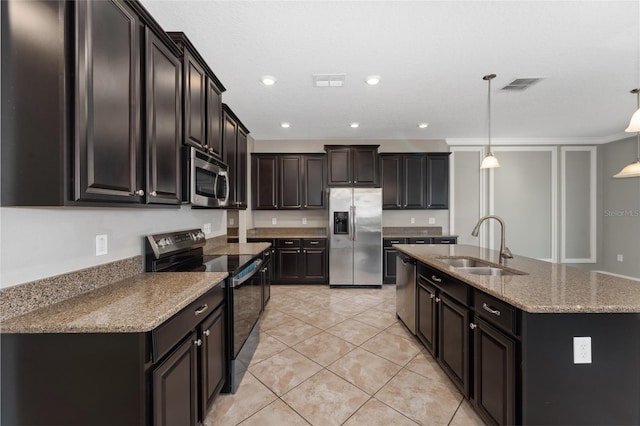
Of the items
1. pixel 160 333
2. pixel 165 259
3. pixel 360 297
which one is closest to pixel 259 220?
pixel 360 297

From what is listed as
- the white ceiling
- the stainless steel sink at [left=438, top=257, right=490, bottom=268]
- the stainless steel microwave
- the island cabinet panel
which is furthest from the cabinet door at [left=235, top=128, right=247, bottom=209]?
the island cabinet panel

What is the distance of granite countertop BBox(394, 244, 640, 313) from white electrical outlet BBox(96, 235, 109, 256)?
87.8 inches

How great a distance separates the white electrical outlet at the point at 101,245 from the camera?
1538mm

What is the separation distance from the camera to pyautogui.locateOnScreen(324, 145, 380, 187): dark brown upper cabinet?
4684mm

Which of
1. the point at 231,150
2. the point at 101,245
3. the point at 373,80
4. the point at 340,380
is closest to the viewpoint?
the point at 101,245

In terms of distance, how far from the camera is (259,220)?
521cm

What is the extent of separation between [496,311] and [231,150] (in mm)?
2896

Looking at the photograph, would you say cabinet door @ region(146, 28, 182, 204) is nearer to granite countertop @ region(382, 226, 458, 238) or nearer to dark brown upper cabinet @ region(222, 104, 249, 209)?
dark brown upper cabinet @ region(222, 104, 249, 209)

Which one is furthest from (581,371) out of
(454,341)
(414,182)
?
(414,182)

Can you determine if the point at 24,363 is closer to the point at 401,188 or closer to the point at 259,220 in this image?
the point at 259,220

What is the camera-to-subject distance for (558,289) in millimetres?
1441

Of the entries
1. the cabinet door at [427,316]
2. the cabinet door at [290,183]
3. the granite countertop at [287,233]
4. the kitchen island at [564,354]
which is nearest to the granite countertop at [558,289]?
the kitchen island at [564,354]

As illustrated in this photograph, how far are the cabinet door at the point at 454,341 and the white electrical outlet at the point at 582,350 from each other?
0.52 meters

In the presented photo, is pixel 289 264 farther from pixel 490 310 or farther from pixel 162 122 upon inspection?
pixel 490 310
